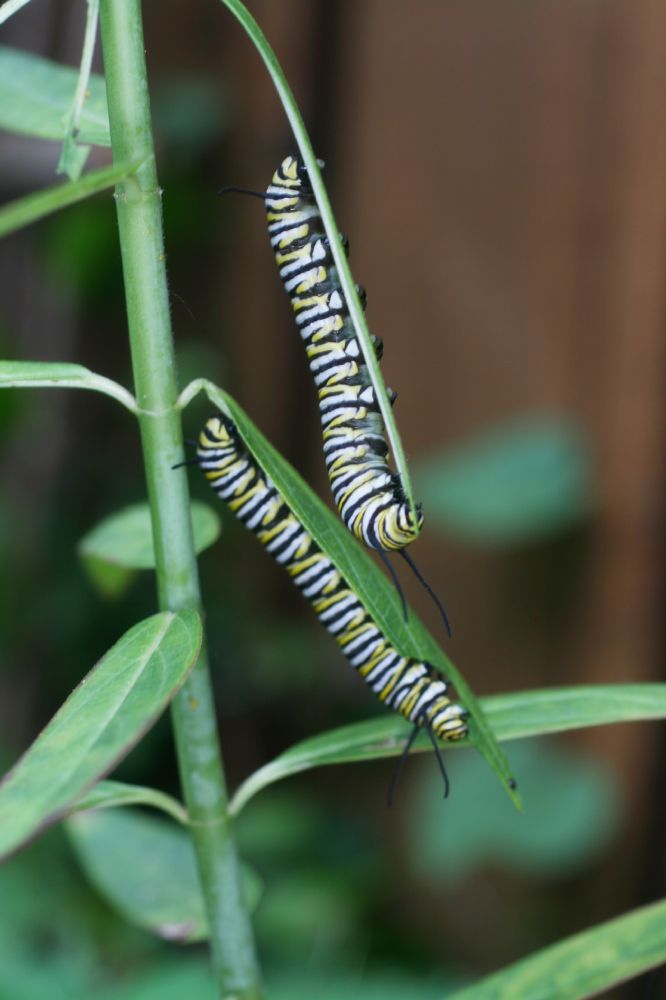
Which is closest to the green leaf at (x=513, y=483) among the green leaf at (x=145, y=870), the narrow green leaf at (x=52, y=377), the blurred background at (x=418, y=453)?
the blurred background at (x=418, y=453)

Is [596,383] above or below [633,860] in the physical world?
above

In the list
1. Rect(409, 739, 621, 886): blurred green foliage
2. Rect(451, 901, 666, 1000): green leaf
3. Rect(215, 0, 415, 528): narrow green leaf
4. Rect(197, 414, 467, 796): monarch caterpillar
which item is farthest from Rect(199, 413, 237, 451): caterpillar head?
Rect(409, 739, 621, 886): blurred green foliage

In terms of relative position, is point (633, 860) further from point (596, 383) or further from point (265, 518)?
point (265, 518)

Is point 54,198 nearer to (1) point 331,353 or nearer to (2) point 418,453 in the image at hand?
(1) point 331,353

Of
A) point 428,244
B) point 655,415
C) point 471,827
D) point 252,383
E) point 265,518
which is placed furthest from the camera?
point 252,383

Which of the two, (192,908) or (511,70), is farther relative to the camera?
(511,70)

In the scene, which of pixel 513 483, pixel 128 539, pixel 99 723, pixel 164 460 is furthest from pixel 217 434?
pixel 513 483

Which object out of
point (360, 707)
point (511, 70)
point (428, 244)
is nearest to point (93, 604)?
point (360, 707)
